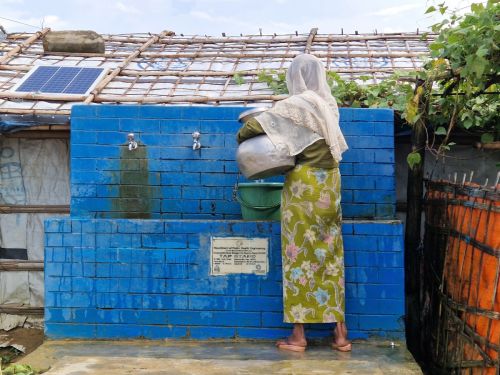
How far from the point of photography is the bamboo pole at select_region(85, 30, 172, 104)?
6.78 m

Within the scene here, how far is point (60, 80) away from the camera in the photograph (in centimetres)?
732

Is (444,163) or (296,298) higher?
(444,163)

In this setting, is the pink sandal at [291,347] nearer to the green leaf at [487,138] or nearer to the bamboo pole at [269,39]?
the green leaf at [487,138]

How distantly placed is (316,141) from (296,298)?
121 centimetres

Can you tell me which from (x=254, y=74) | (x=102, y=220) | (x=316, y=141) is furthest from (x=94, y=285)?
(x=254, y=74)

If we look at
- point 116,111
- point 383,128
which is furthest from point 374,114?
point 116,111

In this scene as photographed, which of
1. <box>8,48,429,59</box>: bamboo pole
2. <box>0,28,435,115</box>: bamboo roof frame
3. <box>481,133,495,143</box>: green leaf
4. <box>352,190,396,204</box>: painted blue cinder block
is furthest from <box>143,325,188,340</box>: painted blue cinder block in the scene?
<box>8,48,429,59</box>: bamboo pole

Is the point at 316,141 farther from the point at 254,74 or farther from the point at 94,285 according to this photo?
the point at 254,74

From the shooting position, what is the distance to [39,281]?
685 centimetres

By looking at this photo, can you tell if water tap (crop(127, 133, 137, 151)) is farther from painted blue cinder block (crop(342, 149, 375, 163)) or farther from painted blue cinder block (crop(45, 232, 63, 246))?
painted blue cinder block (crop(342, 149, 375, 163))

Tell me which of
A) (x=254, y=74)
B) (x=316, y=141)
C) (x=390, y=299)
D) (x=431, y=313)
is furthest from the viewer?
(x=254, y=74)

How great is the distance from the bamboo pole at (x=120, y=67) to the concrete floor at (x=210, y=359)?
287 centimetres

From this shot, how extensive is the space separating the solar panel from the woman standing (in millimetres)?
3227

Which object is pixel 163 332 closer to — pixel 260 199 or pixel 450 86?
pixel 260 199
